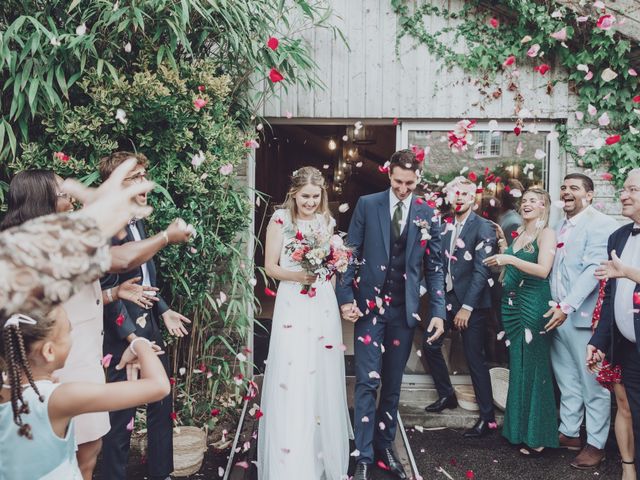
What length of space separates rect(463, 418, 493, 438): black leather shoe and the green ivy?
246 cm

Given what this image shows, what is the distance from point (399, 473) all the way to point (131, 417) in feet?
5.94

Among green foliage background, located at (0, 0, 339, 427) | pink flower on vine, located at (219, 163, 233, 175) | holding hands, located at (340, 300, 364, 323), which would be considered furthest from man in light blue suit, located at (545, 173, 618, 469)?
pink flower on vine, located at (219, 163, 233, 175)

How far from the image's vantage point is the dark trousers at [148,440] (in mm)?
3051

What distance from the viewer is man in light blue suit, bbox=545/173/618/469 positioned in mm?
3936

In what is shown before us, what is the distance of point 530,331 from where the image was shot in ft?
13.4

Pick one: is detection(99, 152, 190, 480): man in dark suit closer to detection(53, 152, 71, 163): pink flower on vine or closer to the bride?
detection(53, 152, 71, 163): pink flower on vine

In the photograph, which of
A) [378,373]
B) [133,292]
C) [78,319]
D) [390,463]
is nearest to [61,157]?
[133,292]

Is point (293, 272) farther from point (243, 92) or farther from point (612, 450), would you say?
point (612, 450)

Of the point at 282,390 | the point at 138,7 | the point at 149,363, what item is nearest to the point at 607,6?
the point at 138,7

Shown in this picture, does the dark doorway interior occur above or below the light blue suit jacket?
above

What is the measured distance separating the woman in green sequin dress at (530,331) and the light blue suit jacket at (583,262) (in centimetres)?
14

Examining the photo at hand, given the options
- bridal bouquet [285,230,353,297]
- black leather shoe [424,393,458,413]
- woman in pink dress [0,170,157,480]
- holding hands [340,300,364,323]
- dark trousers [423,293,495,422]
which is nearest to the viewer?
woman in pink dress [0,170,157,480]

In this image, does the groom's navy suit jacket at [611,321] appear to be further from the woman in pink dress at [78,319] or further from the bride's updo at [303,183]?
the woman in pink dress at [78,319]

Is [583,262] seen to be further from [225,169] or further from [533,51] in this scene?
[225,169]
